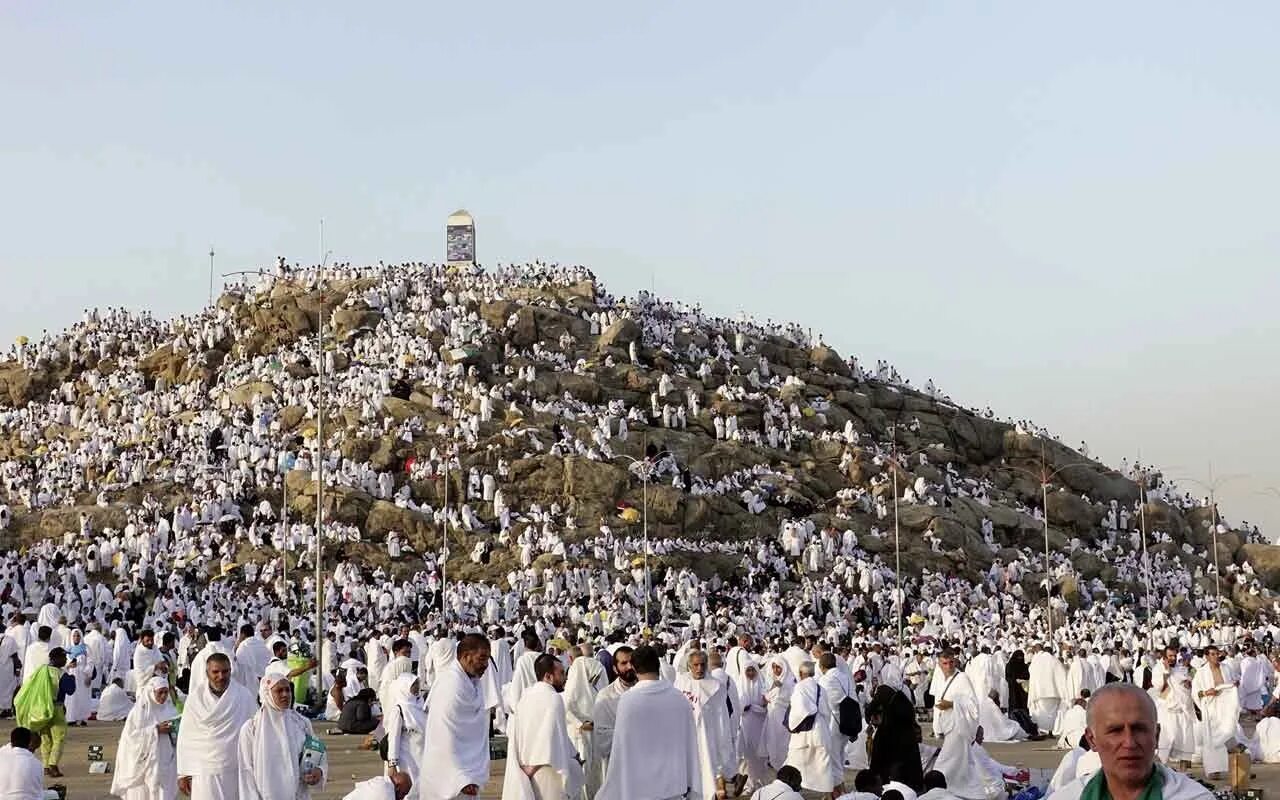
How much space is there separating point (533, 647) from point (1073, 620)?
38373 mm

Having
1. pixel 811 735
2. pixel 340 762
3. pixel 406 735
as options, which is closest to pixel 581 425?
pixel 340 762

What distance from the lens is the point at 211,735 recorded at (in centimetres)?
1084

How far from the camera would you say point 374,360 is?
72125 millimetres

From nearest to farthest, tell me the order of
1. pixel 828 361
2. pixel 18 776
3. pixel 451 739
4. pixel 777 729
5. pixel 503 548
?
1. pixel 451 739
2. pixel 18 776
3. pixel 777 729
4. pixel 503 548
5. pixel 828 361

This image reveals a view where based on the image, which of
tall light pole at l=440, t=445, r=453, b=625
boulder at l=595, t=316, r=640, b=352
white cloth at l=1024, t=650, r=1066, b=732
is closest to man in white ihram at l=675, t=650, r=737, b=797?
white cloth at l=1024, t=650, r=1066, b=732

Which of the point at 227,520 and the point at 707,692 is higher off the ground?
the point at 227,520

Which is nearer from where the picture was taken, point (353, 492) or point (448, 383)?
point (353, 492)

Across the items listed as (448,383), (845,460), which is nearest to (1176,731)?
(845,460)

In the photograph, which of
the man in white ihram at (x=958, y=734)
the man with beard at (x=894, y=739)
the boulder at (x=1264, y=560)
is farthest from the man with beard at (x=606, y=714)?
the boulder at (x=1264, y=560)

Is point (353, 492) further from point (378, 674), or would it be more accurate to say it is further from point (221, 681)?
point (221, 681)

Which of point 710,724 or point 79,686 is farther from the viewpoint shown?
point 79,686

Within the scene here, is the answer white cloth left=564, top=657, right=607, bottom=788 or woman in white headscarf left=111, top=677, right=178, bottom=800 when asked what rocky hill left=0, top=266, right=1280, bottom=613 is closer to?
white cloth left=564, top=657, right=607, bottom=788

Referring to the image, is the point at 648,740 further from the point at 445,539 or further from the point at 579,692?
the point at 445,539

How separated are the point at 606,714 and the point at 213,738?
367 centimetres
